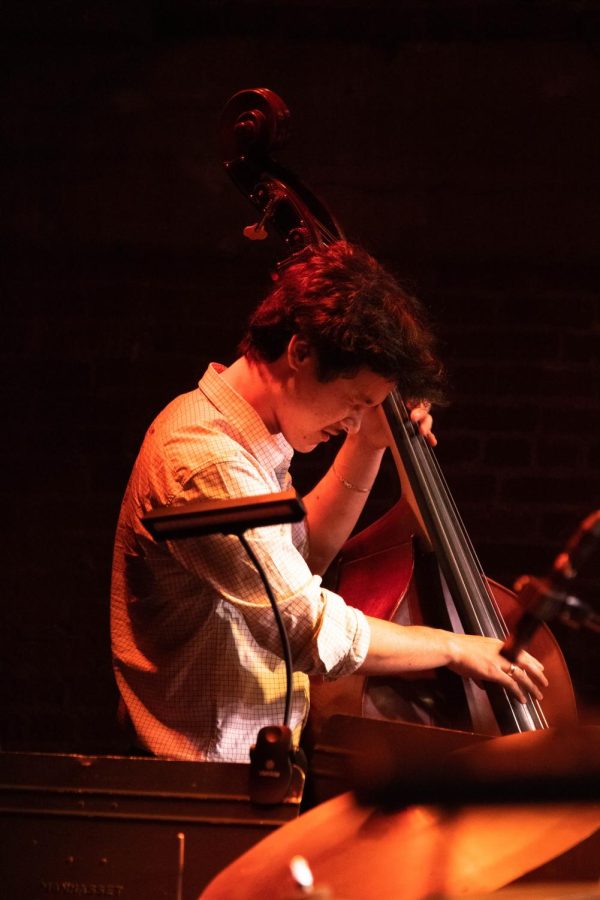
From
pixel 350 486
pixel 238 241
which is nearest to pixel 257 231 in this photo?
pixel 350 486

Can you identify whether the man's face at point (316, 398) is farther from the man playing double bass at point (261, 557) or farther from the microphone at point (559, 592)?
the microphone at point (559, 592)

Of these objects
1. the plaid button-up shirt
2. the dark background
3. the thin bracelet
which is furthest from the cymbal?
the dark background

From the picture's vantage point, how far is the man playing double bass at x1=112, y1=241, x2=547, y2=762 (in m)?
1.59

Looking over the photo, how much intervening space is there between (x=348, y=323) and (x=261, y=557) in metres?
0.42

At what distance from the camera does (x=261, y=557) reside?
1.57 metres

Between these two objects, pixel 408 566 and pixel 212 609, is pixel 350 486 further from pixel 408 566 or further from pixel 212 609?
pixel 212 609

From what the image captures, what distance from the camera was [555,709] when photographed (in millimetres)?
1850

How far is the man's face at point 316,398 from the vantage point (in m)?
1.78

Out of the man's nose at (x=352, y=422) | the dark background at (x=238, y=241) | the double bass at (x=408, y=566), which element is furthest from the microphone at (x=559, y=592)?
the dark background at (x=238, y=241)

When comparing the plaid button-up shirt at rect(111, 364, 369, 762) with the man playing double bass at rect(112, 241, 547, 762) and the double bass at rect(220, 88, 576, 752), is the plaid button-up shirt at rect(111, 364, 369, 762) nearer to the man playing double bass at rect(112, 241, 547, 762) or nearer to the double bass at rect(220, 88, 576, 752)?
the man playing double bass at rect(112, 241, 547, 762)

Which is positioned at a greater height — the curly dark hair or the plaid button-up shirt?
the curly dark hair

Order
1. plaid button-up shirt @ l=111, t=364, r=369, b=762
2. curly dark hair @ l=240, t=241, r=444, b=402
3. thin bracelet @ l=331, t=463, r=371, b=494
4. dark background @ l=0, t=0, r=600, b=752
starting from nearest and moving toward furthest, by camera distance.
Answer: plaid button-up shirt @ l=111, t=364, r=369, b=762 < curly dark hair @ l=240, t=241, r=444, b=402 < thin bracelet @ l=331, t=463, r=371, b=494 < dark background @ l=0, t=0, r=600, b=752

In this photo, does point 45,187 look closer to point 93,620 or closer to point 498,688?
point 93,620

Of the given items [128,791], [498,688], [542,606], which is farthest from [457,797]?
[498,688]
